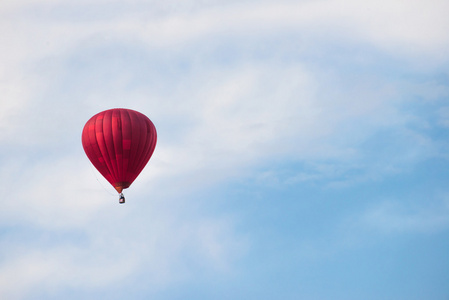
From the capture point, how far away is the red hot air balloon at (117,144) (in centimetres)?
8319

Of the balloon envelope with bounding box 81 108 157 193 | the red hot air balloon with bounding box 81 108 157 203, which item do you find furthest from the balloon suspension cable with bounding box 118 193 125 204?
the balloon envelope with bounding box 81 108 157 193

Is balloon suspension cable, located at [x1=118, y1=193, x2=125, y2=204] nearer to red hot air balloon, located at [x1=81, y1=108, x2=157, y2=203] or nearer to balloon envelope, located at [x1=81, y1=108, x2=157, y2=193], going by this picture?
red hot air balloon, located at [x1=81, y1=108, x2=157, y2=203]

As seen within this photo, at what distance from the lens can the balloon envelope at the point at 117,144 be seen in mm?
83188

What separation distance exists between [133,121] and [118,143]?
2.85 m

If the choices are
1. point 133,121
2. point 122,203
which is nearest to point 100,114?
point 133,121

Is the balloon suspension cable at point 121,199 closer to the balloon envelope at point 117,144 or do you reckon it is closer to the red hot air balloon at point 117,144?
the red hot air balloon at point 117,144

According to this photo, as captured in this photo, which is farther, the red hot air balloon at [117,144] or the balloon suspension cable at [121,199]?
the balloon suspension cable at [121,199]

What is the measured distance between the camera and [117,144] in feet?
272

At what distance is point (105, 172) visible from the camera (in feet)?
276

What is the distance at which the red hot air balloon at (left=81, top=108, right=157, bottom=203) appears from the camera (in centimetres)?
8319

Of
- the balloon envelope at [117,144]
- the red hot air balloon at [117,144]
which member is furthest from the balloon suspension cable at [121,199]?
the balloon envelope at [117,144]

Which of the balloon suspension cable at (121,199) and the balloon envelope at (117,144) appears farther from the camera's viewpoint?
the balloon suspension cable at (121,199)

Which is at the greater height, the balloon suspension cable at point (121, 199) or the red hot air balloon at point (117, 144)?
the red hot air balloon at point (117, 144)

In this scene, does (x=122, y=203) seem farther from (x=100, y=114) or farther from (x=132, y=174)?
(x=100, y=114)
